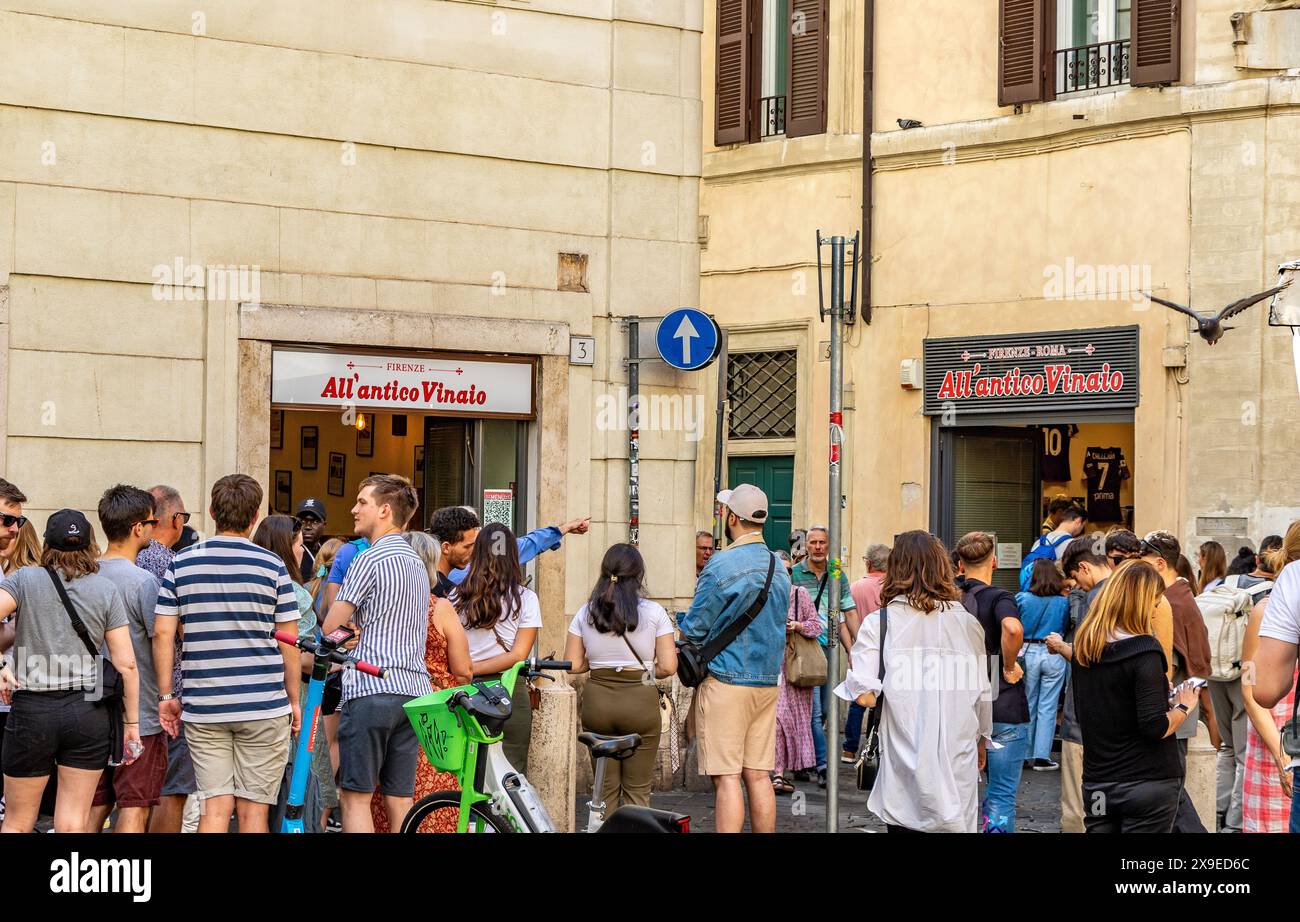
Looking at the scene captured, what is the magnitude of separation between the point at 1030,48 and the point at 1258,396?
476cm

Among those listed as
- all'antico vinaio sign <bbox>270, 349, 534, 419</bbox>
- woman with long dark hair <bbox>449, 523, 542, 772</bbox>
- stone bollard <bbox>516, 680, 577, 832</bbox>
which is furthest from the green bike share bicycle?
all'antico vinaio sign <bbox>270, 349, 534, 419</bbox>

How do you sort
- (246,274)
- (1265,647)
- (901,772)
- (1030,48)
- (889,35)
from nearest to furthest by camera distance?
1. (1265,647)
2. (901,772)
3. (246,274)
4. (1030,48)
5. (889,35)

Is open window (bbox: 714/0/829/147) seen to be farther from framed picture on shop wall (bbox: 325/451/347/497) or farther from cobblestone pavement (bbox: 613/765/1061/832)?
cobblestone pavement (bbox: 613/765/1061/832)

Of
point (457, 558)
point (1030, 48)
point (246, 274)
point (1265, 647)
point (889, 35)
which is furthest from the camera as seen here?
point (889, 35)

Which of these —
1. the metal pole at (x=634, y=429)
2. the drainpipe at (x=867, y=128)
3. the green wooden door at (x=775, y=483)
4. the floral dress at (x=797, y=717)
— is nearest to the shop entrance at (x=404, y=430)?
the metal pole at (x=634, y=429)

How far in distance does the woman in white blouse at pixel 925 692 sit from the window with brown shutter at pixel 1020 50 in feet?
44.5

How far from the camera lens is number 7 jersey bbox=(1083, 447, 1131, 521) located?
2008 cm

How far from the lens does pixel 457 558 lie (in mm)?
9352

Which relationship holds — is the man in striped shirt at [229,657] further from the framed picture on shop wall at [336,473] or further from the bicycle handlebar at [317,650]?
the framed picture on shop wall at [336,473]

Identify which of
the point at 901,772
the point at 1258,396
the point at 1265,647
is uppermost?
the point at 1258,396

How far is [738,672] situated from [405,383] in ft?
13.5

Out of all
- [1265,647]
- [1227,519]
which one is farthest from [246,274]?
[1227,519]

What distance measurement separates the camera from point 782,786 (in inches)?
492
